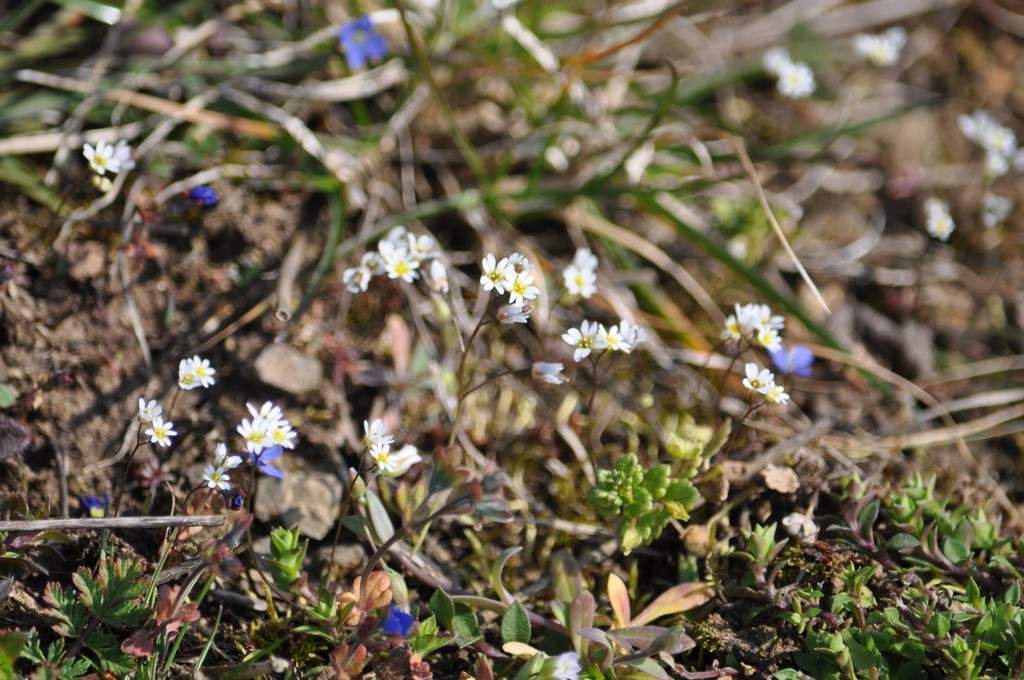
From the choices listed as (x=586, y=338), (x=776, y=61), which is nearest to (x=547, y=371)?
(x=586, y=338)

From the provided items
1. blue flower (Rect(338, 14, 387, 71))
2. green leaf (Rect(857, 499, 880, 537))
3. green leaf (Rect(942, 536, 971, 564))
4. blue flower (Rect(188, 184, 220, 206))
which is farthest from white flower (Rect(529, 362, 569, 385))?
blue flower (Rect(338, 14, 387, 71))

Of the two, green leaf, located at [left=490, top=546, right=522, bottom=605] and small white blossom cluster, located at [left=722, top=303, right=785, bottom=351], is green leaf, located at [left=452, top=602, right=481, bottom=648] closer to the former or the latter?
green leaf, located at [left=490, top=546, right=522, bottom=605]

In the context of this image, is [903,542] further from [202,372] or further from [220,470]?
[202,372]

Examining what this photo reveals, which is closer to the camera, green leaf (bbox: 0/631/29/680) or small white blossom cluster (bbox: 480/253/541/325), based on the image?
green leaf (bbox: 0/631/29/680)

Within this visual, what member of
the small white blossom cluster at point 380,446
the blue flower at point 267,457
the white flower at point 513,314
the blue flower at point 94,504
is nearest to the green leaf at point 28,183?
the blue flower at point 94,504

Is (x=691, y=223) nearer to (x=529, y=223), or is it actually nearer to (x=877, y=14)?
(x=529, y=223)

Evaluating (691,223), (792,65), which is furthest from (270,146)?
(792,65)

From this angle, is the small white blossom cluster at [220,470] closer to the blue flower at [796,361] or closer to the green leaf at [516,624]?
the green leaf at [516,624]
